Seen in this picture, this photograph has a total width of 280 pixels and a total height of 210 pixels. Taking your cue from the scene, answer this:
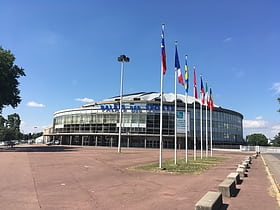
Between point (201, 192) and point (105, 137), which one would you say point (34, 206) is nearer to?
point (201, 192)

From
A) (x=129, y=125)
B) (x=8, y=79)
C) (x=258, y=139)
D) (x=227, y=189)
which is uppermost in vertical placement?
(x=8, y=79)

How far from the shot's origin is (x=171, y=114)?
75.8 metres

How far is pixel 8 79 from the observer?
41969 mm

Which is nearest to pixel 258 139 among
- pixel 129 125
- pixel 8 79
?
pixel 129 125

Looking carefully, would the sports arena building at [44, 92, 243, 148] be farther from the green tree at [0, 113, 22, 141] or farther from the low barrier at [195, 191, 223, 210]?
the low barrier at [195, 191, 223, 210]

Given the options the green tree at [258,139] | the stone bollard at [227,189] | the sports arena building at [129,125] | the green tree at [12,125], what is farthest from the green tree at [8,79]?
the green tree at [258,139]

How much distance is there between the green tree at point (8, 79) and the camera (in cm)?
4072

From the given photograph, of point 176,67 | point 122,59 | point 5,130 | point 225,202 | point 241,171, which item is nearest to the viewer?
point 225,202

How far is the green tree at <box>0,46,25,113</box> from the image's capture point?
4072 cm

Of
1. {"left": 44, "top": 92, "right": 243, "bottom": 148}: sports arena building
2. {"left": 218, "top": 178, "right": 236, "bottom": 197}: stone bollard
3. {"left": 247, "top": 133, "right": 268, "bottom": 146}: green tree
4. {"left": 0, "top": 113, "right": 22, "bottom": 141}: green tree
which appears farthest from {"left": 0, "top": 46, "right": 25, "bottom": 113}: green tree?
{"left": 247, "top": 133, "right": 268, "bottom": 146}: green tree

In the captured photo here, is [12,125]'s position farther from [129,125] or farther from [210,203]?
[210,203]

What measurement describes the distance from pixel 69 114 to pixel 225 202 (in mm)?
79637

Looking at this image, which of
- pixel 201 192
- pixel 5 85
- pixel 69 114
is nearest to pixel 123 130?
pixel 69 114

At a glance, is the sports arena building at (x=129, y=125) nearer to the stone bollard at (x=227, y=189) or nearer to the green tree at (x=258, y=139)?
the green tree at (x=258, y=139)
